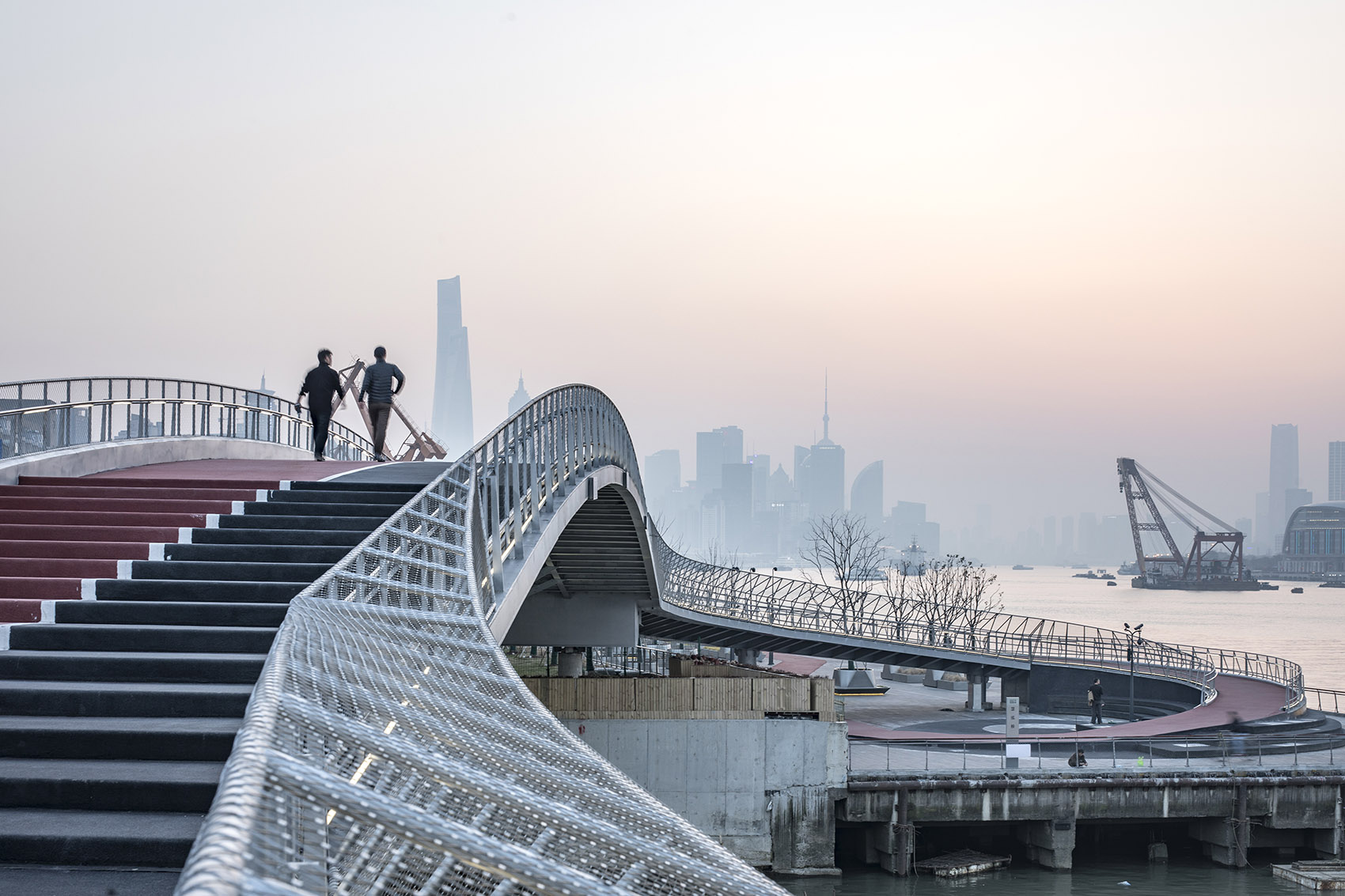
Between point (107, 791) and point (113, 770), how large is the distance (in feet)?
0.81

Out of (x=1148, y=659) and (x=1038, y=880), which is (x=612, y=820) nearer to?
(x=1038, y=880)

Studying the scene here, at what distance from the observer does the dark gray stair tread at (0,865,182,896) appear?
517cm

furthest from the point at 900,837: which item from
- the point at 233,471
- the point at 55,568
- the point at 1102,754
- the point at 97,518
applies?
the point at 55,568

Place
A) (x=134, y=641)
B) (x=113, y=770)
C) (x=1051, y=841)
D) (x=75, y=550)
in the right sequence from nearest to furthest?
(x=113, y=770) → (x=134, y=641) → (x=75, y=550) → (x=1051, y=841)

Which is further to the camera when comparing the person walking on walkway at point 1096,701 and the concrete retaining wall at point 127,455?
the person walking on walkway at point 1096,701

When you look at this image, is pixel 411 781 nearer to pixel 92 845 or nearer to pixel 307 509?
pixel 92 845

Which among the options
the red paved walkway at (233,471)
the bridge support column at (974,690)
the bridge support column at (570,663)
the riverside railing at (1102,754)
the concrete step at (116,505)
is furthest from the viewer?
the bridge support column at (974,690)

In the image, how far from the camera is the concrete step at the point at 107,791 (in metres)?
6.18

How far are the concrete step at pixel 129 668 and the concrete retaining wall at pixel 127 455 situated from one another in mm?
6695

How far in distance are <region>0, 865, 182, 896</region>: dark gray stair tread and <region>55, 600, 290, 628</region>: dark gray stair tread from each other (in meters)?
3.56

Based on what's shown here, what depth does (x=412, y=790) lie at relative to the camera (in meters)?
3.48

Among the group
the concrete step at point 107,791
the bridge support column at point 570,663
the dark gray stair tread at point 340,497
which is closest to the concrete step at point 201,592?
the concrete step at point 107,791

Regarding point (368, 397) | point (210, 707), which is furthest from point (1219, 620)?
point (210, 707)

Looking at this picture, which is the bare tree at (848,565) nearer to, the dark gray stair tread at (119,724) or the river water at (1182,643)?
the river water at (1182,643)
